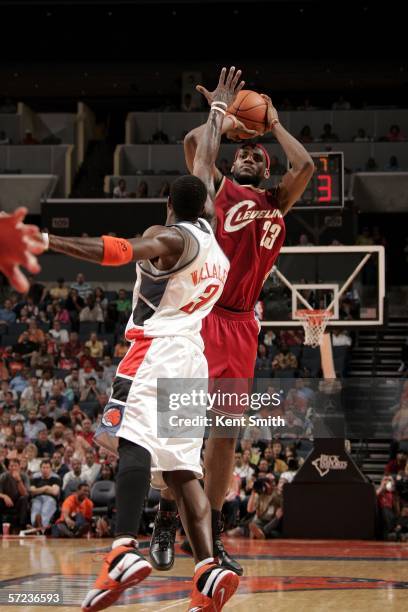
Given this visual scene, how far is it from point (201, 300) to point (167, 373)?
1.46ft

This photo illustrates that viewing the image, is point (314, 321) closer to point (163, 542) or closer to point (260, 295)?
point (260, 295)

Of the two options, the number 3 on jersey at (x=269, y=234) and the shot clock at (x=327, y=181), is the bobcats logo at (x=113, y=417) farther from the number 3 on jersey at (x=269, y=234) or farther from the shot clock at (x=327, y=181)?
the shot clock at (x=327, y=181)

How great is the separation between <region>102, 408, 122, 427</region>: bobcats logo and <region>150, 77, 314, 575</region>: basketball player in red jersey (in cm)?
147

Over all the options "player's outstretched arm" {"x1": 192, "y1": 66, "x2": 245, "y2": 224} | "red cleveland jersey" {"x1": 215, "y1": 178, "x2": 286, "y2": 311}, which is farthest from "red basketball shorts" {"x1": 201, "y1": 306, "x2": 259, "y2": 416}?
"player's outstretched arm" {"x1": 192, "y1": 66, "x2": 245, "y2": 224}

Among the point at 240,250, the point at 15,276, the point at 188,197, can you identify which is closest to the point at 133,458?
the point at 188,197

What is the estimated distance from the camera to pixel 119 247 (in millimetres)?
4609

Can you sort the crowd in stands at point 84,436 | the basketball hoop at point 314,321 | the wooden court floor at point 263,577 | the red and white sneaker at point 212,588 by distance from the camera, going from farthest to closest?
the crowd in stands at point 84,436, the basketball hoop at point 314,321, the wooden court floor at point 263,577, the red and white sneaker at point 212,588

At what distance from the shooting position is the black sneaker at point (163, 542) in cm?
585

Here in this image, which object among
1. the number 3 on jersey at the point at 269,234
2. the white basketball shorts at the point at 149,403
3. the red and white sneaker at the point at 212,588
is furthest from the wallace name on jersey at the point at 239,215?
the red and white sneaker at the point at 212,588

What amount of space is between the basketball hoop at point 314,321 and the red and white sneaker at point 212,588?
341 inches

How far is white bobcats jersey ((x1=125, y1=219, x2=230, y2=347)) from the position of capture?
16.7ft

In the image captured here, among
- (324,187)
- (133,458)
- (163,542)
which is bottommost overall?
(163,542)

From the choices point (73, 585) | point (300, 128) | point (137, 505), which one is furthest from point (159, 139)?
point (137, 505)

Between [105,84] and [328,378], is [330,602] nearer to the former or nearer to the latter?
[328,378]
